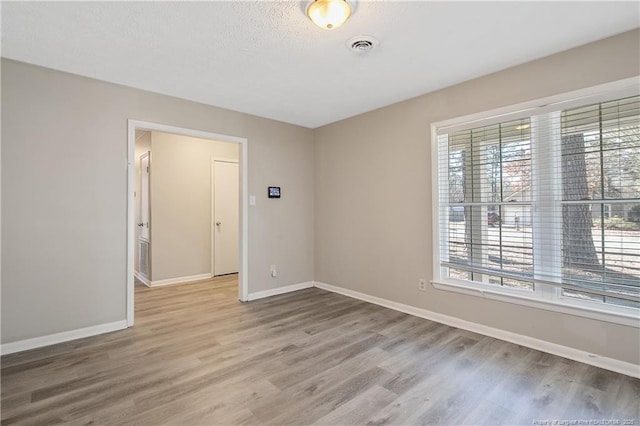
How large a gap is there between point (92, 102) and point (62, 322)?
211 cm

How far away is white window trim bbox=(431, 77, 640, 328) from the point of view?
7.47 ft

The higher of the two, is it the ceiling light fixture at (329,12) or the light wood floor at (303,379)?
the ceiling light fixture at (329,12)

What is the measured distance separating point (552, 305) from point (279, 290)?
10.4 ft

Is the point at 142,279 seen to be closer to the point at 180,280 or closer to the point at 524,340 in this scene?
the point at 180,280

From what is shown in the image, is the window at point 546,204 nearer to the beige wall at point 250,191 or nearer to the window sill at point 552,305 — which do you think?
the window sill at point 552,305

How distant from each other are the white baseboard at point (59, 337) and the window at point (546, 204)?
135 inches

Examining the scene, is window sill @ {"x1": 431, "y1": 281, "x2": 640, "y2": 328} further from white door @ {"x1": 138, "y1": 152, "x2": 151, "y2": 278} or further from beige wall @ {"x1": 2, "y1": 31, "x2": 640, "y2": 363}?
white door @ {"x1": 138, "y1": 152, "x2": 151, "y2": 278}

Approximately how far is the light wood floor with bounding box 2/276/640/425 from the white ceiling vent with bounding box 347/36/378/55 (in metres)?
2.50

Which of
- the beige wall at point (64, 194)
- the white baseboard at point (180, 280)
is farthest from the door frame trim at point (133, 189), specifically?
the white baseboard at point (180, 280)

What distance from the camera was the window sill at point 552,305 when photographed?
2244mm

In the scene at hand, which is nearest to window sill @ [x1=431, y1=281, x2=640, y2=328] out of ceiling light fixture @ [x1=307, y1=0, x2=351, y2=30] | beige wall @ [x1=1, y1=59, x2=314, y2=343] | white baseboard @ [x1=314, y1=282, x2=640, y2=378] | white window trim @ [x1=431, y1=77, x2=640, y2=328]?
white window trim @ [x1=431, y1=77, x2=640, y2=328]

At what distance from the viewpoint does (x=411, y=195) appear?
3559 mm

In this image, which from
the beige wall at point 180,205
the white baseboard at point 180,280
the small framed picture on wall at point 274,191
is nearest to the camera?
the small framed picture on wall at point 274,191

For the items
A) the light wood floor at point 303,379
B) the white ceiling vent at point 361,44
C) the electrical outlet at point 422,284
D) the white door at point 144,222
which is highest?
the white ceiling vent at point 361,44
